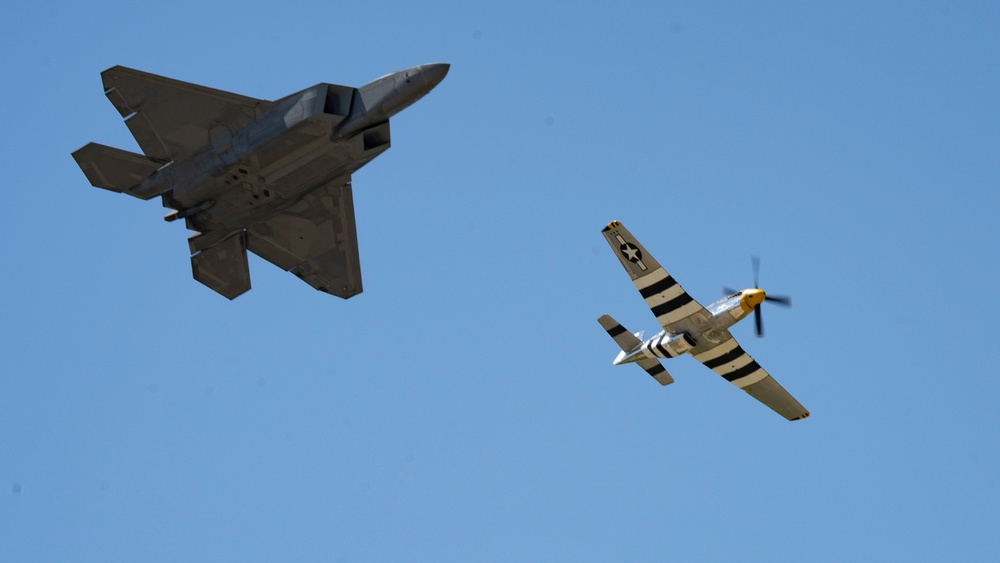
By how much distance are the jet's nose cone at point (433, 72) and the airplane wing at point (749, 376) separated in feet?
59.7

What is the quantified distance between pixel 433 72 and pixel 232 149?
25.8ft

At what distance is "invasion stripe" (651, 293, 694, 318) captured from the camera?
50.5 metres

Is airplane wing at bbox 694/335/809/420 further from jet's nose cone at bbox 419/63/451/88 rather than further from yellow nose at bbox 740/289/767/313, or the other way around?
jet's nose cone at bbox 419/63/451/88

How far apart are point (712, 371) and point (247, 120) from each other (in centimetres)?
2322

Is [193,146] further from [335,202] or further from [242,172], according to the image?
[335,202]

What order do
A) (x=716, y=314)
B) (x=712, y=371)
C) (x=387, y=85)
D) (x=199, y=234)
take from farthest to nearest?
(x=712, y=371)
(x=716, y=314)
(x=199, y=234)
(x=387, y=85)

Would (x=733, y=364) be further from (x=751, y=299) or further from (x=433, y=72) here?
(x=433, y=72)

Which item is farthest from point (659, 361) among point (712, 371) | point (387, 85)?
point (387, 85)

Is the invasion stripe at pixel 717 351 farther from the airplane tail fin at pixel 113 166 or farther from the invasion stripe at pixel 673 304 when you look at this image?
the airplane tail fin at pixel 113 166

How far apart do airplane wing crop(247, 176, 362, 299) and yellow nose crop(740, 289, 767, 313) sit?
15.5 metres

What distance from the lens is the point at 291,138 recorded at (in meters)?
42.5

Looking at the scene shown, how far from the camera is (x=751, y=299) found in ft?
163

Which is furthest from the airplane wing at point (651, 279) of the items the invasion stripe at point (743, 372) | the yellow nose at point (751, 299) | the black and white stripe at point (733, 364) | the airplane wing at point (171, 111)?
the airplane wing at point (171, 111)

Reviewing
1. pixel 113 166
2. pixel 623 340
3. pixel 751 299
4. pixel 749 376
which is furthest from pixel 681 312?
pixel 113 166
